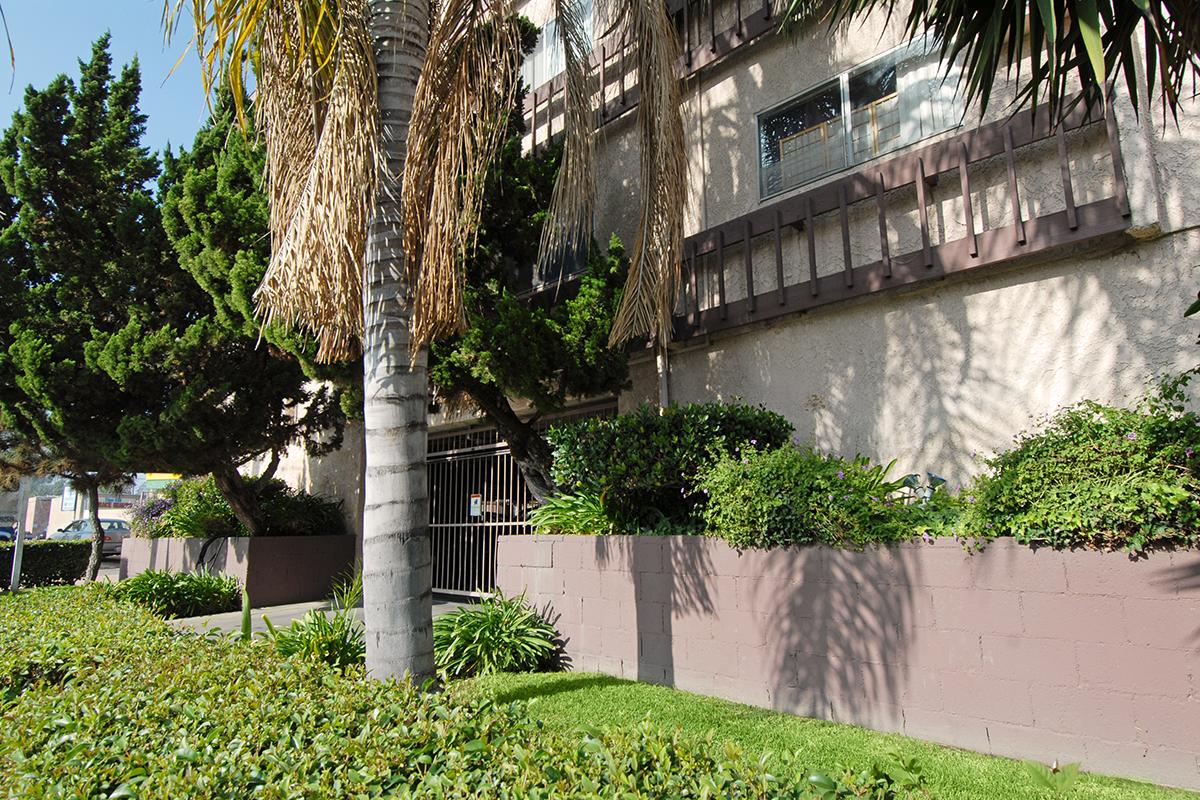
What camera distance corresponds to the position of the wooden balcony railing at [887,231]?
256 inches

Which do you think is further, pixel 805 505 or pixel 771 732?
pixel 805 505

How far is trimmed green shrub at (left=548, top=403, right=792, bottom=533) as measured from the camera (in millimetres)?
7195

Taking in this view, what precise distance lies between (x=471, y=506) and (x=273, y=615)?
325 centimetres

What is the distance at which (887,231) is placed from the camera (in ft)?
25.2

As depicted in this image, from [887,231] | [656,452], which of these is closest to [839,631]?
[656,452]

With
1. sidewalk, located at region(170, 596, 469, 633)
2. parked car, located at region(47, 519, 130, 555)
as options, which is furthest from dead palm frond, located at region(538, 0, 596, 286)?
parked car, located at region(47, 519, 130, 555)

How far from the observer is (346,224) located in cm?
519

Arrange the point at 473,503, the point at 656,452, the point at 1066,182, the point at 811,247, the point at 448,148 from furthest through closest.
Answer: the point at 473,503
the point at 811,247
the point at 656,452
the point at 1066,182
the point at 448,148

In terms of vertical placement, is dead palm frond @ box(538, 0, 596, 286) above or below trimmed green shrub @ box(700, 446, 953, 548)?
above

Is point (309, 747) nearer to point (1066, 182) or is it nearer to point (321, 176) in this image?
point (321, 176)

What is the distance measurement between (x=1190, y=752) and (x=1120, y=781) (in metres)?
0.38

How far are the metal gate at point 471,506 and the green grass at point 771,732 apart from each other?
425 cm

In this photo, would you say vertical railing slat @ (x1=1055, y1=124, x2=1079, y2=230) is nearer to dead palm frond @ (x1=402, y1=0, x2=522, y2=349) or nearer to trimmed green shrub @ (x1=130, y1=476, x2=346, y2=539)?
dead palm frond @ (x1=402, y1=0, x2=522, y2=349)

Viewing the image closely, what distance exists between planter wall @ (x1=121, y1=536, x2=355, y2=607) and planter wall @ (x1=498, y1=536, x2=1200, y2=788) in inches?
299
